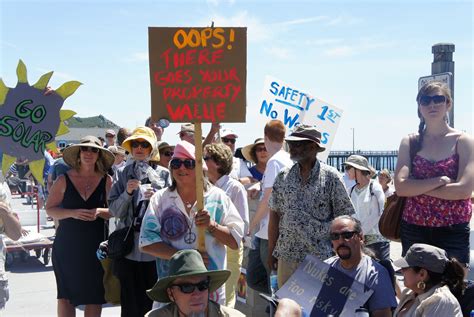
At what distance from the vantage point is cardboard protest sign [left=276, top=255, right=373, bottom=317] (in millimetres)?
3492

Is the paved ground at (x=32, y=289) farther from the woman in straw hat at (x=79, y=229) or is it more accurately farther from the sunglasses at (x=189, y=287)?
the sunglasses at (x=189, y=287)

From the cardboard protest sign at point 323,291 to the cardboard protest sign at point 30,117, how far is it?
2935 millimetres

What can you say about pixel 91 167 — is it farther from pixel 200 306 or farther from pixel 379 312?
pixel 379 312

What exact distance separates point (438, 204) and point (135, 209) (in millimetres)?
2233

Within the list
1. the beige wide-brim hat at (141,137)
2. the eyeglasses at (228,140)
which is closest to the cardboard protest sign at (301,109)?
the eyeglasses at (228,140)

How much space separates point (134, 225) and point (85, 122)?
80.7m

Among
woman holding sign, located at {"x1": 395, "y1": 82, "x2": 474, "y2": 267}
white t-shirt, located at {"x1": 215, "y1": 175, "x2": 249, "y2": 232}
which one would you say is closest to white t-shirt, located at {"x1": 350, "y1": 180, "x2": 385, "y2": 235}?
white t-shirt, located at {"x1": 215, "y1": 175, "x2": 249, "y2": 232}

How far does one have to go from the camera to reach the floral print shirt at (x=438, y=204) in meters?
4.01

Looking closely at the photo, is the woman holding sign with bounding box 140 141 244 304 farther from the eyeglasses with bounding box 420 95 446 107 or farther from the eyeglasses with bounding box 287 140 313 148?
the eyeglasses with bounding box 420 95 446 107

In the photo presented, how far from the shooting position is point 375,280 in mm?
3547

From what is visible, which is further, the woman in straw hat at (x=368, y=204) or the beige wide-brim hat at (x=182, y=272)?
the woman in straw hat at (x=368, y=204)

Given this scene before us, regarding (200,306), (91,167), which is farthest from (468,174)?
(91,167)

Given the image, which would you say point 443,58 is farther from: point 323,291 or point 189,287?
point 189,287

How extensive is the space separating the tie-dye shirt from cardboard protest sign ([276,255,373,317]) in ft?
1.49
